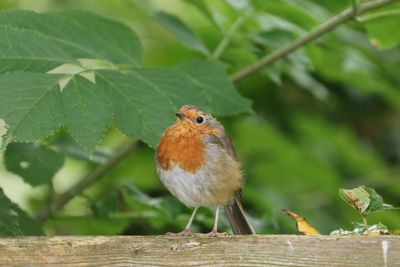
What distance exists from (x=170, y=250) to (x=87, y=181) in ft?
5.86

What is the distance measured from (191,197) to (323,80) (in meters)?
4.50

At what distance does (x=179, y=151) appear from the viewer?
141 inches

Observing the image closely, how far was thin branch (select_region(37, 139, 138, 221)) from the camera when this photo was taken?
4.43 meters

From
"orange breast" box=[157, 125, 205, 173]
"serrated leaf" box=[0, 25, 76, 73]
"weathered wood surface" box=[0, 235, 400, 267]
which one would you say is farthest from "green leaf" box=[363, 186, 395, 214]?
"serrated leaf" box=[0, 25, 76, 73]

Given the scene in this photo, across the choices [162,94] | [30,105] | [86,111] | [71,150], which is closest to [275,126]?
[71,150]

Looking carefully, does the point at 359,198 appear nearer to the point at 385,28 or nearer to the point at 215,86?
the point at 215,86

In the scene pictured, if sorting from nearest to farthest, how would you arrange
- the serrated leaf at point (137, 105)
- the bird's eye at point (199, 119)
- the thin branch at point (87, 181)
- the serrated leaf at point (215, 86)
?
the serrated leaf at point (137, 105), the bird's eye at point (199, 119), the serrated leaf at point (215, 86), the thin branch at point (87, 181)

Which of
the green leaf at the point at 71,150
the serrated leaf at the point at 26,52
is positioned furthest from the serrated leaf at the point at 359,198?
the green leaf at the point at 71,150

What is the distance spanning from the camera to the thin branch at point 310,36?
4.14 meters

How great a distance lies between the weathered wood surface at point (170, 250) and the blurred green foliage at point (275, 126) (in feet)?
1.30

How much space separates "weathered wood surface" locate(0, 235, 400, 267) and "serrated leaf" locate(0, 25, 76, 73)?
76 cm

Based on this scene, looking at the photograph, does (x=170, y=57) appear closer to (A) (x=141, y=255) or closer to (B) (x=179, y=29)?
(B) (x=179, y=29)

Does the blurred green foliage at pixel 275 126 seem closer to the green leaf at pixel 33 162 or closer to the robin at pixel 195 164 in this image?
the green leaf at pixel 33 162

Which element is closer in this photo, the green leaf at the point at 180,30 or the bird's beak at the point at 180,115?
the bird's beak at the point at 180,115
